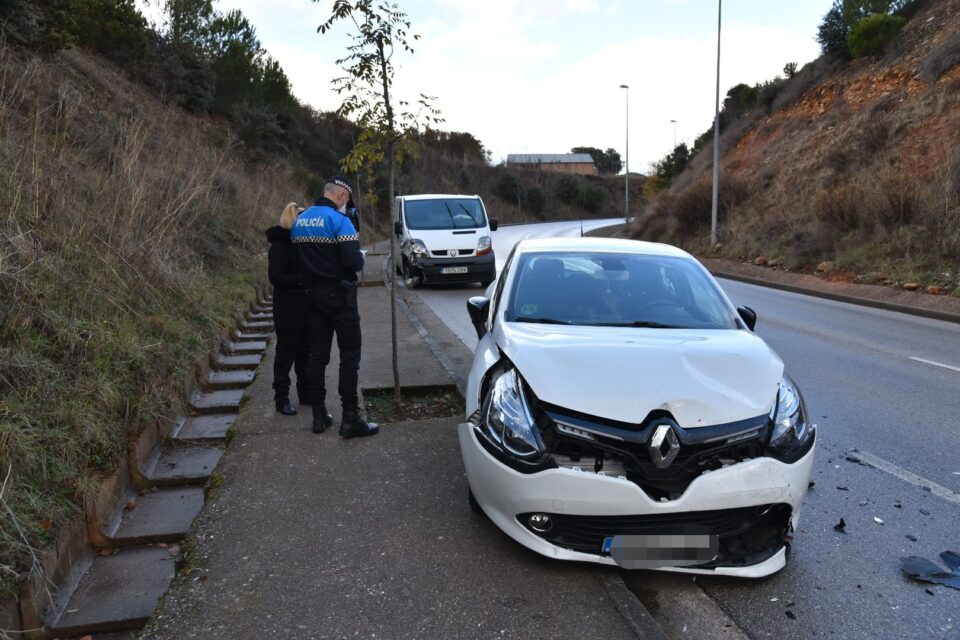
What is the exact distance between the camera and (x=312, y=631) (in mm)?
2840

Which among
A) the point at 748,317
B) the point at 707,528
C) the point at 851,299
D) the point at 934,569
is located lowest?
the point at 851,299

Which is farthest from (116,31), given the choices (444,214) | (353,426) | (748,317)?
(748,317)

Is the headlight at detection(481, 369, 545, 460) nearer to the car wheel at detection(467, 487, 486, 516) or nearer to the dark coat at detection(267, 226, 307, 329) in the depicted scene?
the car wheel at detection(467, 487, 486, 516)

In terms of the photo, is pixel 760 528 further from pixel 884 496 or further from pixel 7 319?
pixel 7 319

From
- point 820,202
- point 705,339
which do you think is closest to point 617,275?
point 705,339

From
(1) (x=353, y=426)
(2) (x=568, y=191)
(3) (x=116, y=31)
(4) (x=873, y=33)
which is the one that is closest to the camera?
(1) (x=353, y=426)

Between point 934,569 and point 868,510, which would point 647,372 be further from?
point 868,510

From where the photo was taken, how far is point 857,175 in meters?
21.1

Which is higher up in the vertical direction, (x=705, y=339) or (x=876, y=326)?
(x=705, y=339)

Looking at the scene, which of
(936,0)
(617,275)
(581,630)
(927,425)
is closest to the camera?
(581,630)

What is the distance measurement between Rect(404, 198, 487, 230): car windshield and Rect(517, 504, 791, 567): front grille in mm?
12737

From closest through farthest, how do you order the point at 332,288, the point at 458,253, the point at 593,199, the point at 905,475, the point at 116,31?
1. the point at 905,475
2. the point at 332,288
3. the point at 458,253
4. the point at 116,31
5. the point at 593,199

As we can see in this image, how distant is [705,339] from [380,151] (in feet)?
10.3

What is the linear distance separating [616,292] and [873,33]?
29.1 metres
